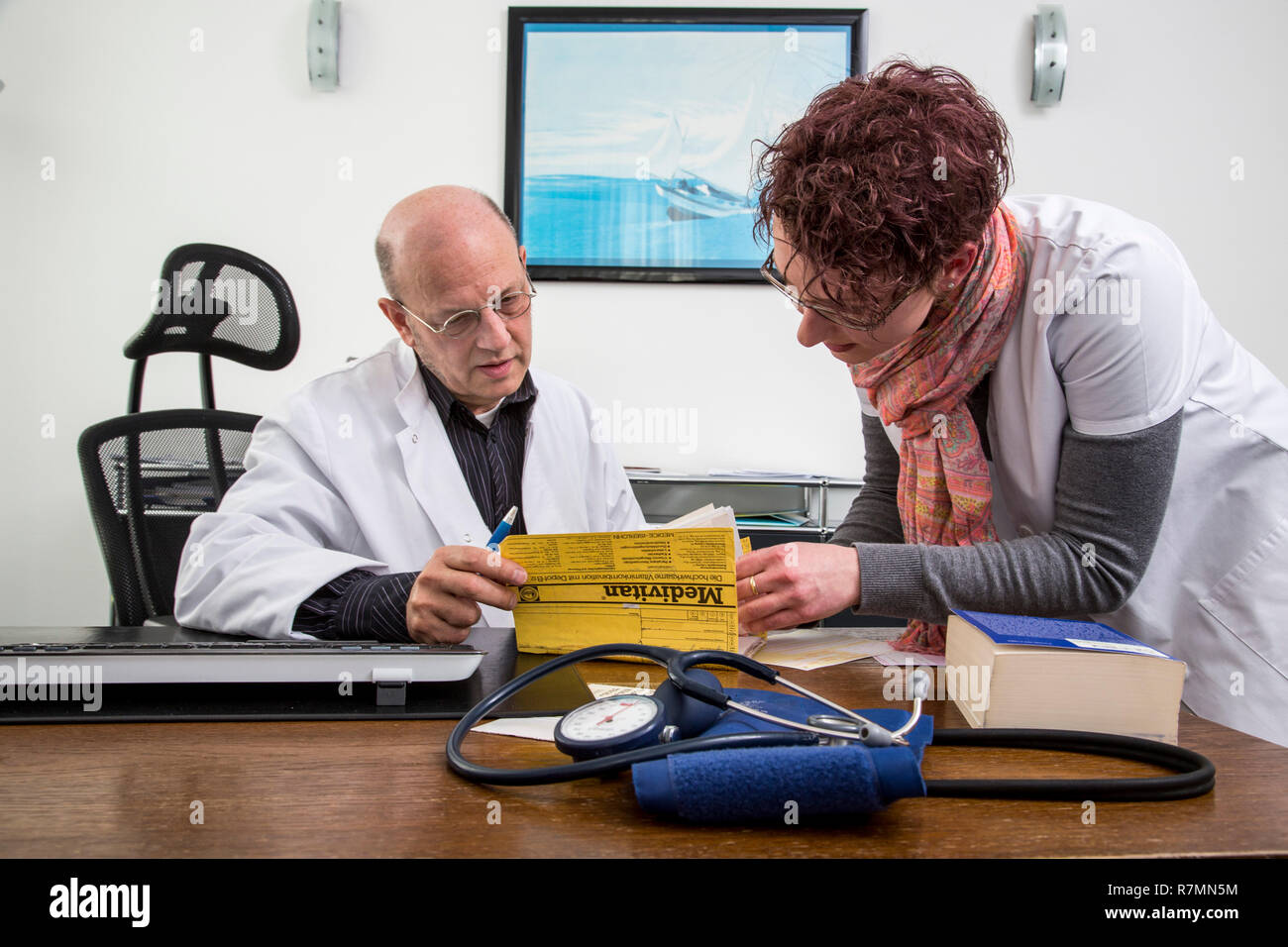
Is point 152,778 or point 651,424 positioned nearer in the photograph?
point 152,778

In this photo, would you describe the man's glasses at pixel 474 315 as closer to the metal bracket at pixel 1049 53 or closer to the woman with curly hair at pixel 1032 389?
the woman with curly hair at pixel 1032 389

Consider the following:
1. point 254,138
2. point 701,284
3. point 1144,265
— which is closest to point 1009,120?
point 701,284

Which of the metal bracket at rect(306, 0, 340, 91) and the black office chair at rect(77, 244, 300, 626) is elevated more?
the metal bracket at rect(306, 0, 340, 91)

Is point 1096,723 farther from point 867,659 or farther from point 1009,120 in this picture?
point 1009,120

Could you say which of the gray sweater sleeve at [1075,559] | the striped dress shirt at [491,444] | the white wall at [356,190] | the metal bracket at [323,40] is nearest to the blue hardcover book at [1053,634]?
the gray sweater sleeve at [1075,559]

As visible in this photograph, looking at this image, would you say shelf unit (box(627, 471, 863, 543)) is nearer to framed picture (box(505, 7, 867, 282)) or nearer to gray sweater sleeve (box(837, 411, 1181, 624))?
framed picture (box(505, 7, 867, 282))

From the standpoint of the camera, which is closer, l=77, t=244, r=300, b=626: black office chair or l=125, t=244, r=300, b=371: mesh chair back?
l=77, t=244, r=300, b=626: black office chair

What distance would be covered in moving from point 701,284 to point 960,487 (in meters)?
1.73

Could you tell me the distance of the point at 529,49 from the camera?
8.87 feet

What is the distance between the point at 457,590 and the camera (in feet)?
3.19

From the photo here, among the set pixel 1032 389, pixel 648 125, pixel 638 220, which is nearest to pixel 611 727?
pixel 1032 389

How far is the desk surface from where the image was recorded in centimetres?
50

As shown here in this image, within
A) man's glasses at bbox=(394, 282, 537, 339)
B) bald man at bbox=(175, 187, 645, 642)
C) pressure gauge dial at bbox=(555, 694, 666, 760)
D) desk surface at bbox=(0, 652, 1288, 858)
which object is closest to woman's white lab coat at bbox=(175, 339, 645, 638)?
bald man at bbox=(175, 187, 645, 642)

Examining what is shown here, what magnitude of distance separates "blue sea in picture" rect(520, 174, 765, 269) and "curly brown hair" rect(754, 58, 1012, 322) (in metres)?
1.76
